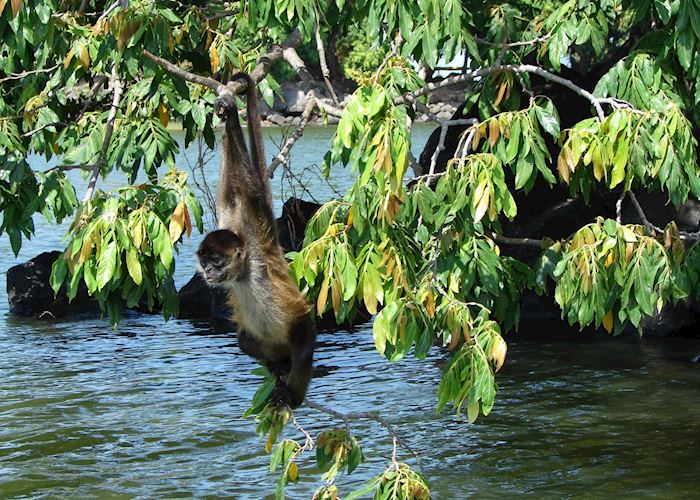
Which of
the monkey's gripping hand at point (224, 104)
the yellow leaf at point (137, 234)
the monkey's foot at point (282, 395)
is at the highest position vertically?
the monkey's gripping hand at point (224, 104)

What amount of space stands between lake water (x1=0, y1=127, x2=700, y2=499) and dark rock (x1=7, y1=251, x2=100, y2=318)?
0.96 metres

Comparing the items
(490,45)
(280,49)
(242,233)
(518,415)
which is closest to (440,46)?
(490,45)

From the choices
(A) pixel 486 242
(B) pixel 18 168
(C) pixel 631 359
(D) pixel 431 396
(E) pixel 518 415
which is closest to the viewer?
(A) pixel 486 242

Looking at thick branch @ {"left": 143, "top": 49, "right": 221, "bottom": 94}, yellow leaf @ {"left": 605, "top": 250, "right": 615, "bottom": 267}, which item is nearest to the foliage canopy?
yellow leaf @ {"left": 605, "top": 250, "right": 615, "bottom": 267}

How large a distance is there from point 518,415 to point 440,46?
502 centimetres

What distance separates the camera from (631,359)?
44.0 feet

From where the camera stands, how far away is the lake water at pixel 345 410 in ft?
31.3

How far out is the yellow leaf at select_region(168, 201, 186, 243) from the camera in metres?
6.09

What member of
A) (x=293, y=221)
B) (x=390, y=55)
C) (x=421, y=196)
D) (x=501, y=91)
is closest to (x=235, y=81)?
(x=421, y=196)

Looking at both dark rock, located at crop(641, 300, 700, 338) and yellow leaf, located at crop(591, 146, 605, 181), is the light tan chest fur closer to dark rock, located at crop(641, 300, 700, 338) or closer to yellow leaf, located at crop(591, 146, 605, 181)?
yellow leaf, located at crop(591, 146, 605, 181)

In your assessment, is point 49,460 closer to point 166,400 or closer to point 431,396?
point 166,400

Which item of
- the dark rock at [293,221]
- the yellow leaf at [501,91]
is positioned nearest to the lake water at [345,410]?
the dark rock at [293,221]

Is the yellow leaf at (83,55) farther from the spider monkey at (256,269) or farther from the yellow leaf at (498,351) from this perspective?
the yellow leaf at (498,351)

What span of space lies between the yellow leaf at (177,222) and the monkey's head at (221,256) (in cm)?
17
